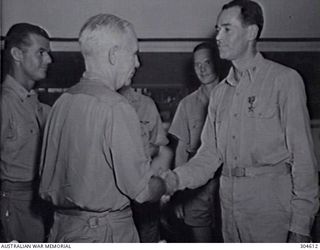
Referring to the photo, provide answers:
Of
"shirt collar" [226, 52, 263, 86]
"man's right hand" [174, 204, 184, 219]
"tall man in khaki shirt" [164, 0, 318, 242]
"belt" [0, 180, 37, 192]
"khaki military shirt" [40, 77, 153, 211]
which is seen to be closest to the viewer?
"khaki military shirt" [40, 77, 153, 211]

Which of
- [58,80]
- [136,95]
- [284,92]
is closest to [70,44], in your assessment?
[58,80]

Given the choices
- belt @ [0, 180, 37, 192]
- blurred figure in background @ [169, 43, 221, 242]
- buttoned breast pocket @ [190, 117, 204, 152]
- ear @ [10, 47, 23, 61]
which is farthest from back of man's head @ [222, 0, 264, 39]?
belt @ [0, 180, 37, 192]

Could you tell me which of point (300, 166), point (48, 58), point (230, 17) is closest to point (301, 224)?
point (300, 166)

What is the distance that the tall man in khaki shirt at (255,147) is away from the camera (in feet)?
2.56

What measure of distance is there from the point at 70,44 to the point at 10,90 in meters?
0.19

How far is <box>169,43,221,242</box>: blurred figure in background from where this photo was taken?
1.05 m

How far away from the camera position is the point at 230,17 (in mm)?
914

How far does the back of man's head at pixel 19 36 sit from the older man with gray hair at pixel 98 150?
0.31 meters

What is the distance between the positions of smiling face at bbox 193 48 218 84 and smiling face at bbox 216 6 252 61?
144 mm

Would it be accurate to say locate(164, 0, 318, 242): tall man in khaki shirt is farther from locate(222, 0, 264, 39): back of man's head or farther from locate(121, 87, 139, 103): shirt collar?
locate(121, 87, 139, 103): shirt collar

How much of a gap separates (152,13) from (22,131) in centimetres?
44

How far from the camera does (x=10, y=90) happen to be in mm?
970

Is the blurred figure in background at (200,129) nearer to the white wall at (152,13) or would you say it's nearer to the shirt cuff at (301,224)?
the white wall at (152,13)

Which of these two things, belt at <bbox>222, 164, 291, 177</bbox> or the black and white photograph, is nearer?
the black and white photograph
